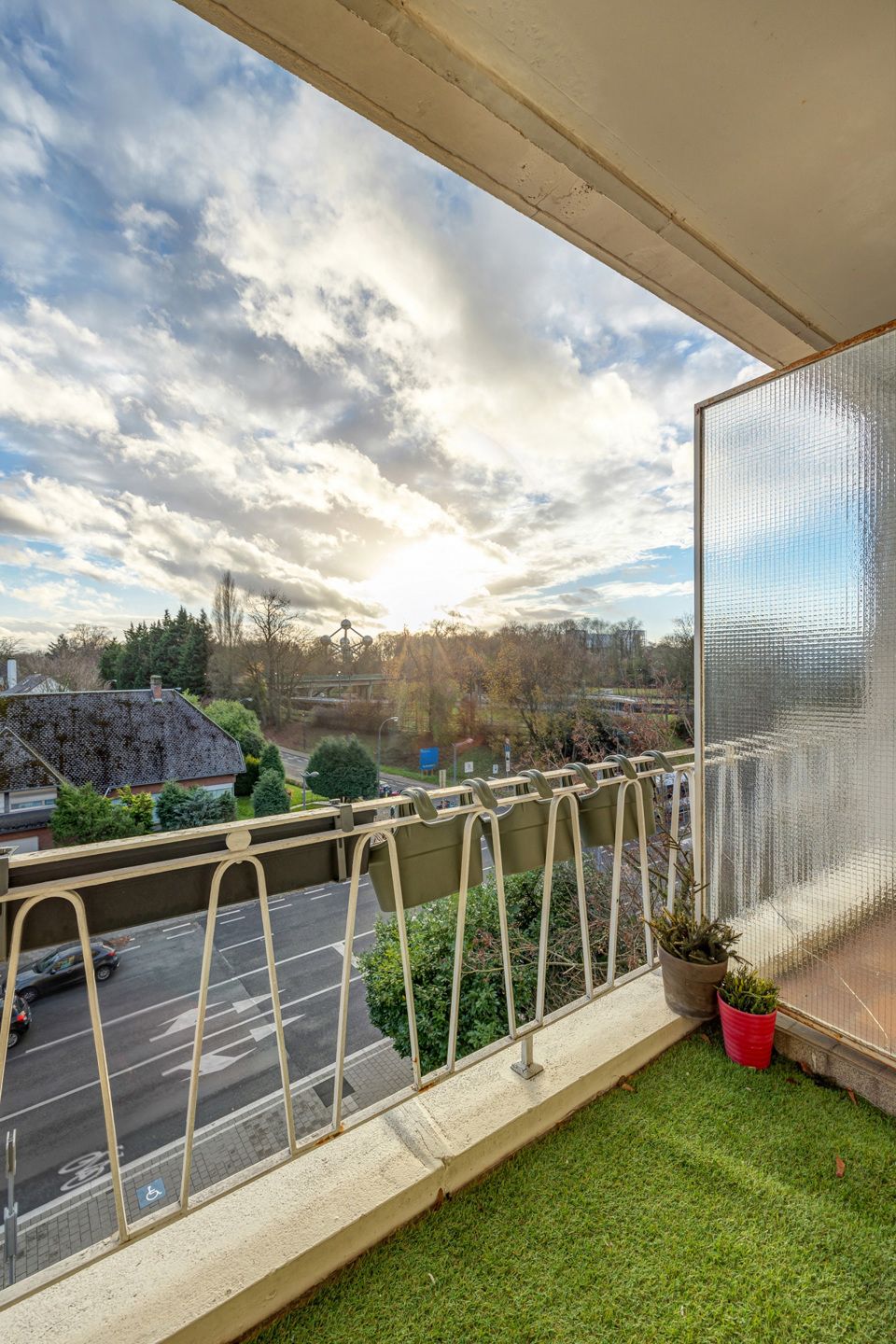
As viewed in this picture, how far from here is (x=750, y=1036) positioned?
1398 millimetres

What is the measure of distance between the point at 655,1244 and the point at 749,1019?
62cm

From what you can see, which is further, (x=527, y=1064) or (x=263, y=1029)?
(x=263, y=1029)

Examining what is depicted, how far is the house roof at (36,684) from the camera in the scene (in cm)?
200

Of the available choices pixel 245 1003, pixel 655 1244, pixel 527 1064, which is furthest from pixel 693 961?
pixel 245 1003

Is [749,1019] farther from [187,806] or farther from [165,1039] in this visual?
[165,1039]

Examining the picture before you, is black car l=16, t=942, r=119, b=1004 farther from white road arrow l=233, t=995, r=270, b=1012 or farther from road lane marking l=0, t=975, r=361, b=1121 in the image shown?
white road arrow l=233, t=995, r=270, b=1012

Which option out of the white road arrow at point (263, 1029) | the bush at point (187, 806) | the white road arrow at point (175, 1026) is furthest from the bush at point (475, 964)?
the bush at point (187, 806)

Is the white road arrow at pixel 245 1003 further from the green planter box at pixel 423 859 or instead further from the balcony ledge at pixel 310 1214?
the green planter box at pixel 423 859

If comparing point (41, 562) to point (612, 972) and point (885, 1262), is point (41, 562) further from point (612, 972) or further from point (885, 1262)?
point (885, 1262)

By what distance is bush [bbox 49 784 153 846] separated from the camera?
1.97m

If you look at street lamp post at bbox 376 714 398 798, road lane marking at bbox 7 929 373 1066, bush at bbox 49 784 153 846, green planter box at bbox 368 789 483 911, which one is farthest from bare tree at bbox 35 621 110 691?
green planter box at bbox 368 789 483 911

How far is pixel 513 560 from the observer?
28.2 ft

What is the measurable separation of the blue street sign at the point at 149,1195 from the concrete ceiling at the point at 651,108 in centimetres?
556

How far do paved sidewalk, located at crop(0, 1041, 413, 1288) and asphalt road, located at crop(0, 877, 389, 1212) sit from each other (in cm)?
11
